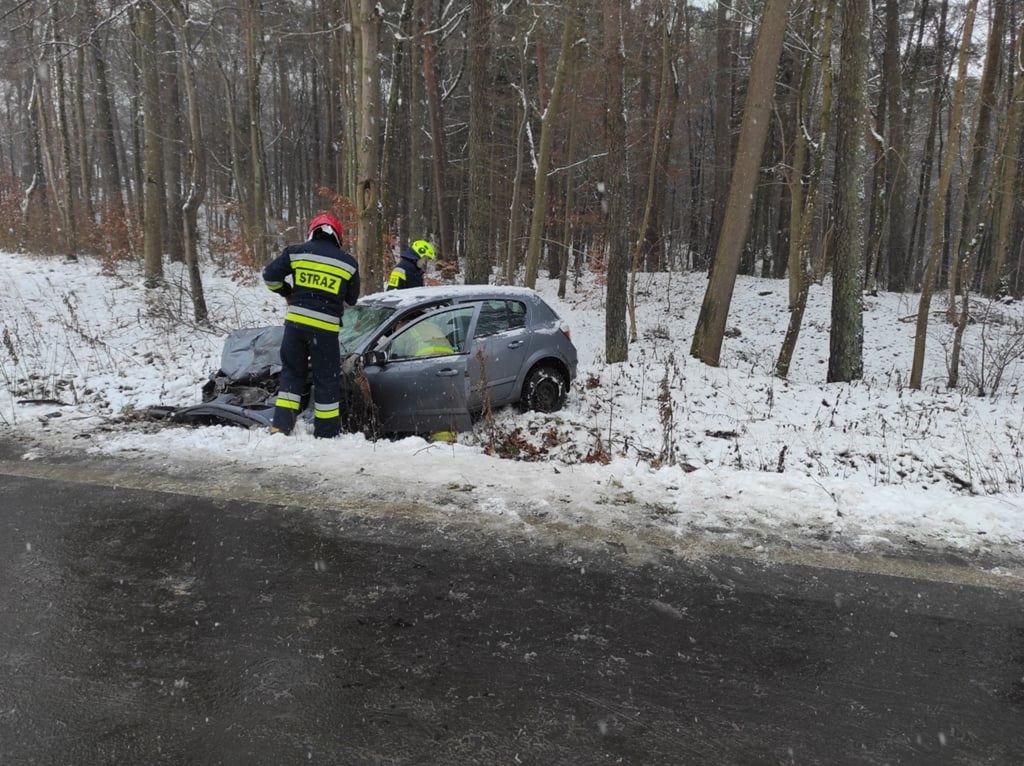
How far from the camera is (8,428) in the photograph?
625 cm

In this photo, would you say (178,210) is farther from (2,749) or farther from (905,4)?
(905,4)

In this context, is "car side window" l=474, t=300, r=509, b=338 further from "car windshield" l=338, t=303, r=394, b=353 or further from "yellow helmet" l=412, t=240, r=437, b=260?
"yellow helmet" l=412, t=240, r=437, b=260

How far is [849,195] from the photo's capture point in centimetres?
1007

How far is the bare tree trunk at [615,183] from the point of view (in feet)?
32.8

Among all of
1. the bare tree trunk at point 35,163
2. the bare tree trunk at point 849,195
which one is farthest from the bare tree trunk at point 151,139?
the bare tree trunk at point 849,195

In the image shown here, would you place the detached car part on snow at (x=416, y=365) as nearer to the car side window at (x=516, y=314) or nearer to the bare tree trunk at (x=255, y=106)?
the car side window at (x=516, y=314)

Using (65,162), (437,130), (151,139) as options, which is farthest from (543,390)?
(65,162)

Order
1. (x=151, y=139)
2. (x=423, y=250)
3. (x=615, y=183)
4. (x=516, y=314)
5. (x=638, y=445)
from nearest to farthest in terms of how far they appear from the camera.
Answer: (x=638, y=445) → (x=516, y=314) → (x=423, y=250) → (x=615, y=183) → (x=151, y=139)

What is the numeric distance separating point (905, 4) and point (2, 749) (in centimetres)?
2921

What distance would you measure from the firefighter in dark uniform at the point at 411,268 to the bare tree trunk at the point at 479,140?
3610 millimetres

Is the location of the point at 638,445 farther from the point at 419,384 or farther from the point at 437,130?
the point at 437,130

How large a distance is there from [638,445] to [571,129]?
1493 centimetres

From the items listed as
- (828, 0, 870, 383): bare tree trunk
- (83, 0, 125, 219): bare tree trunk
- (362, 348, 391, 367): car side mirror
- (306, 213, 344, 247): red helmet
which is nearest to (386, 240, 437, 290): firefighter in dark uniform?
(306, 213, 344, 247): red helmet

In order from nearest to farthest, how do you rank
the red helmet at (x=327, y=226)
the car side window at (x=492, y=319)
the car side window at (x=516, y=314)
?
1. the red helmet at (x=327, y=226)
2. the car side window at (x=492, y=319)
3. the car side window at (x=516, y=314)
